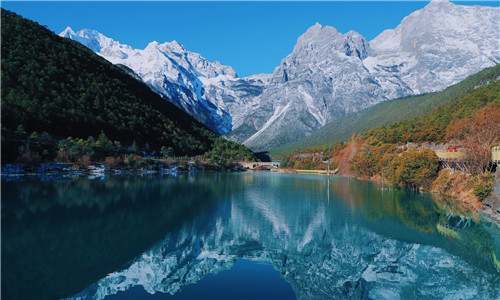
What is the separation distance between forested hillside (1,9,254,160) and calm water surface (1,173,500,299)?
52630 mm

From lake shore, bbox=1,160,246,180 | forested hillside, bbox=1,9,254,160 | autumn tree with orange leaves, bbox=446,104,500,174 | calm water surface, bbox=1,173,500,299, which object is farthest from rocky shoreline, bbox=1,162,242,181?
autumn tree with orange leaves, bbox=446,104,500,174

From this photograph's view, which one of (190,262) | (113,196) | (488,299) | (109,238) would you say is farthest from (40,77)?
(488,299)

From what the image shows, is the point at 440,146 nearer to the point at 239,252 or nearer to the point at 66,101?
the point at 239,252

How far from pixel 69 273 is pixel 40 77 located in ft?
327

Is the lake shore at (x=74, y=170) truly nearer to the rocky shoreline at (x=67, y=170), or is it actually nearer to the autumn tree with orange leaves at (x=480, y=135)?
the rocky shoreline at (x=67, y=170)

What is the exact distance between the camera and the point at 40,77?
96.1 m

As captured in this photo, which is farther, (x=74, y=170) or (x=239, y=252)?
(x=74, y=170)

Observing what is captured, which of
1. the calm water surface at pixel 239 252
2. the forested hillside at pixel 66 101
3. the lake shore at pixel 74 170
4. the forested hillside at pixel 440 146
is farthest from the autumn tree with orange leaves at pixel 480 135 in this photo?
the forested hillside at pixel 66 101

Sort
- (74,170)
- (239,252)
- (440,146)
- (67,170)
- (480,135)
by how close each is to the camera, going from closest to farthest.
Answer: (239,252) → (480,135) → (440,146) → (67,170) → (74,170)

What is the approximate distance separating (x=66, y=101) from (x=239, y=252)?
95.7 meters

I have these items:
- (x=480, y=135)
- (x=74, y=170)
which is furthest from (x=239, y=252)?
(x=74, y=170)

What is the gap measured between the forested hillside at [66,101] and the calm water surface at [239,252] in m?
52.6

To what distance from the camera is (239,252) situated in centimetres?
2181

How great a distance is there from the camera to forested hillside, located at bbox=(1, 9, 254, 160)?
8100 centimetres
